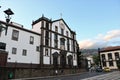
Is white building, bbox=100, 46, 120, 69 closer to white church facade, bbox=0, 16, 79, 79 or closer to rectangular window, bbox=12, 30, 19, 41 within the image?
white church facade, bbox=0, 16, 79, 79

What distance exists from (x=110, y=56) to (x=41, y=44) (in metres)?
39.7

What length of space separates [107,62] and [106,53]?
4.24 m

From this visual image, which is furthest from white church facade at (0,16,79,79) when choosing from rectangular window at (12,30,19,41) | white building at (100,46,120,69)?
white building at (100,46,120,69)

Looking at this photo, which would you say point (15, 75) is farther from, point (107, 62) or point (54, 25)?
point (107, 62)

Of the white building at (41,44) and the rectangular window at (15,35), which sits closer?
the white building at (41,44)

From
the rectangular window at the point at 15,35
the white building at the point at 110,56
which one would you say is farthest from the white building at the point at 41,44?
the white building at the point at 110,56

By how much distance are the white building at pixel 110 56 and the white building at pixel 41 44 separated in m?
22.5

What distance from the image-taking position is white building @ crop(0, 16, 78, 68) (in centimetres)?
3297

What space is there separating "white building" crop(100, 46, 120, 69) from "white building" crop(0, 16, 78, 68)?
22.5 m

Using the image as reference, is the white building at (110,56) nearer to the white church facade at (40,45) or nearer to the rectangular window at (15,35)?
the white church facade at (40,45)

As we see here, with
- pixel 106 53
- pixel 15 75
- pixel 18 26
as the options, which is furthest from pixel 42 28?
pixel 106 53

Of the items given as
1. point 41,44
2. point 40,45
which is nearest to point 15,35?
point 40,45

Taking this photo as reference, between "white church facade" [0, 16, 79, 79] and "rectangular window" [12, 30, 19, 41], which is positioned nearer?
"white church facade" [0, 16, 79, 79]

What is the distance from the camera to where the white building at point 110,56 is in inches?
2544
